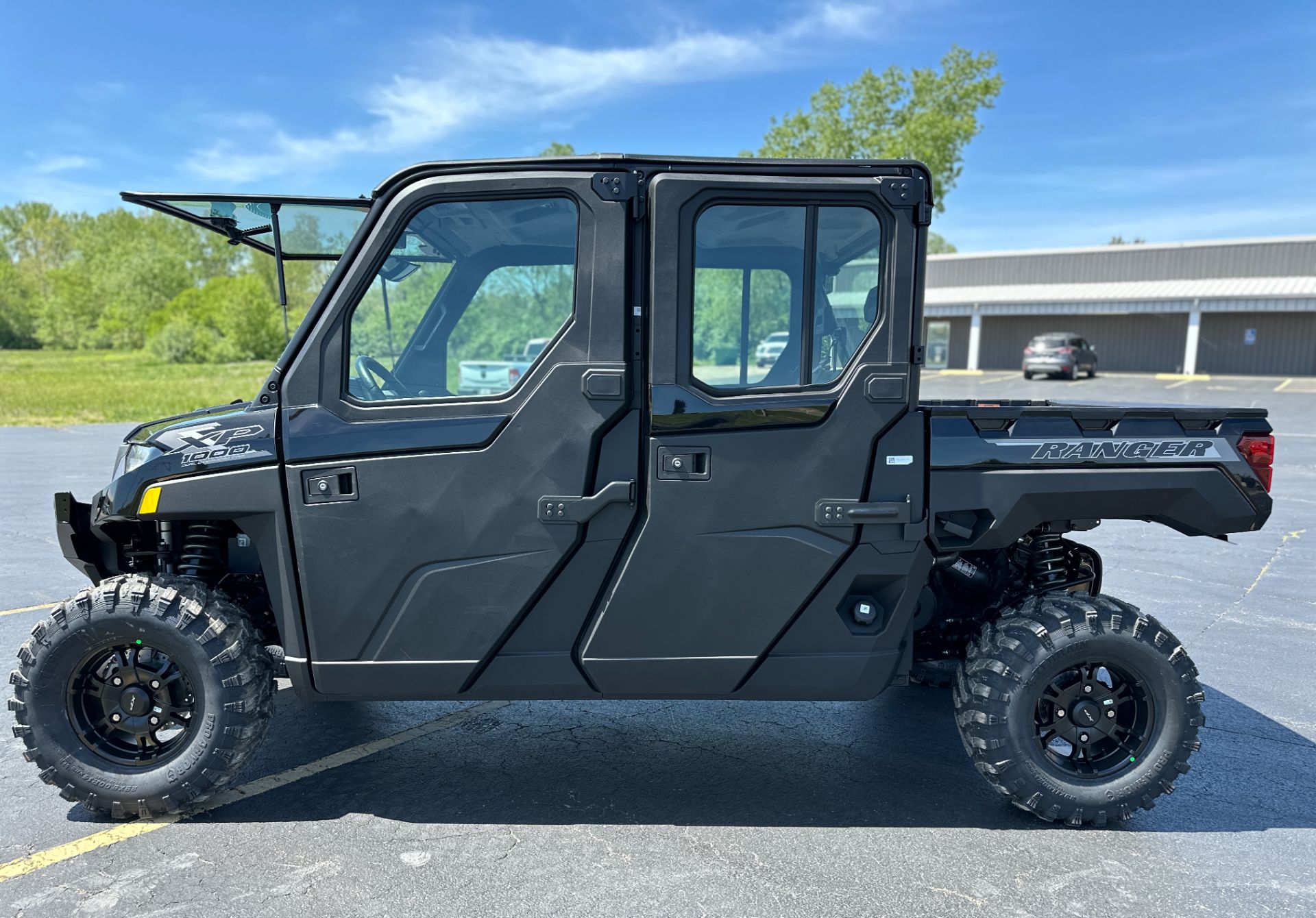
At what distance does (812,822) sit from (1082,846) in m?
0.97

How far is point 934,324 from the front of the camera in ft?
139

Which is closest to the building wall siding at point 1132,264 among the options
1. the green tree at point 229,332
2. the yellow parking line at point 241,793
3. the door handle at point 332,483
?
the green tree at point 229,332

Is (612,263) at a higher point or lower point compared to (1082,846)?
higher

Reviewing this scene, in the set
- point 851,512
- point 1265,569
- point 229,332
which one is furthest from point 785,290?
point 229,332

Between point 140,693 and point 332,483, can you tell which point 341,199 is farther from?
point 140,693

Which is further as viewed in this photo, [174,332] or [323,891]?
[174,332]

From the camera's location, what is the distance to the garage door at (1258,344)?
3503 cm

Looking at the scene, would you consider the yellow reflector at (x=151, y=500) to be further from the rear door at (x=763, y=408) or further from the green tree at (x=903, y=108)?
the green tree at (x=903, y=108)

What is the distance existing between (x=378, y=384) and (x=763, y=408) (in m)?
→ 1.37

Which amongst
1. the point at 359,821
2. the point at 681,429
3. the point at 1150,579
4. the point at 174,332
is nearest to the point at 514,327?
the point at 681,429

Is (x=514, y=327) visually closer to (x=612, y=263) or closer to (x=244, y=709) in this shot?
(x=612, y=263)

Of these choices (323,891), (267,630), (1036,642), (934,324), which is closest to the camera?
(323,891)

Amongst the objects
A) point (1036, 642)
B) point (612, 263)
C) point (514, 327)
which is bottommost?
point (1036, 642)

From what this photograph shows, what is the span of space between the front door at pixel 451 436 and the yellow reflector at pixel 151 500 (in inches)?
19.7
